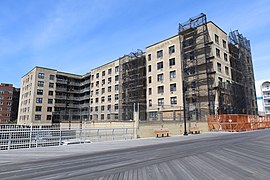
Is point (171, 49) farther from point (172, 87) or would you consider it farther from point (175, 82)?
point (172, 87)

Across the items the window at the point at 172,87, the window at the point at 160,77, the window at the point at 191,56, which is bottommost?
the window at the point at 172,87

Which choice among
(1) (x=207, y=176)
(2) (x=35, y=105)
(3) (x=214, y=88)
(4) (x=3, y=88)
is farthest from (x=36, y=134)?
(4) (x=3, y=88)

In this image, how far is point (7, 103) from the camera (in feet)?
286

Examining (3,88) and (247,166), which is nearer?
(247,166)

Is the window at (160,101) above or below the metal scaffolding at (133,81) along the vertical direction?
below

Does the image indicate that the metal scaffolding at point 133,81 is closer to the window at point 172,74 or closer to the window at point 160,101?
the window at point 160,101

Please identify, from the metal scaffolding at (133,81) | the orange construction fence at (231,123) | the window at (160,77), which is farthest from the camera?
the metal scaffolding at (133,81)

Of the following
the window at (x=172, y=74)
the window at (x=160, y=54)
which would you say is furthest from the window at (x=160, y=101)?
the window at (x=160, y=54)

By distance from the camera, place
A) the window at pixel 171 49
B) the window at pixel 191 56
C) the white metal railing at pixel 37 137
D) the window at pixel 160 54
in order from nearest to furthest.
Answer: the white metal railing at pixel 37 137 < the window at pixel 191 56 < the window at pixel 171 49 < the window at pixel 160 54

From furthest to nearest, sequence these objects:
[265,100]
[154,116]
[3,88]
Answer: [3,88] → [265,100] → [154,116]

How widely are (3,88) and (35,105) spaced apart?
137 ft

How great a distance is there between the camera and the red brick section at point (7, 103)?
84.8 m

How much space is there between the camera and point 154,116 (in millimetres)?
21984

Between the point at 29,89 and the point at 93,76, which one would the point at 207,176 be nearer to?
the point at 93,76
